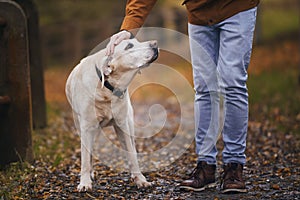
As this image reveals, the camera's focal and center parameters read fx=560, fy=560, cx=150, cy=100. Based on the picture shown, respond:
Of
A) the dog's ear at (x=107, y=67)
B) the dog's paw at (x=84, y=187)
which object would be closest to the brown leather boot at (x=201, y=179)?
the dog's paw at (x=84, y=187)

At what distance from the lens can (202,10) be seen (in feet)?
14.1

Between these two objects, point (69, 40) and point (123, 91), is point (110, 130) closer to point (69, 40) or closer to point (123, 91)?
point (123, 91)

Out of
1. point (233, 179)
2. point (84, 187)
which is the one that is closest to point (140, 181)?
point (84, 187)

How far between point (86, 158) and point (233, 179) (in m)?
1.22

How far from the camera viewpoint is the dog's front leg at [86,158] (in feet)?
15.1

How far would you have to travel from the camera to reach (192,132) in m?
7.56

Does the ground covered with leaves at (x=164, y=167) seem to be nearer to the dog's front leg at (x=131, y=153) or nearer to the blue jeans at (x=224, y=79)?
the dog's front leg at (x=131, y=153)

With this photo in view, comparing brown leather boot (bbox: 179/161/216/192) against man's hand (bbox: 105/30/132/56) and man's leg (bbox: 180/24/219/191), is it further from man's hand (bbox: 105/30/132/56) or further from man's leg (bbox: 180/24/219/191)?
man's hand (bbox: 105/30/132/56)

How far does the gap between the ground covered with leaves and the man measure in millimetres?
202

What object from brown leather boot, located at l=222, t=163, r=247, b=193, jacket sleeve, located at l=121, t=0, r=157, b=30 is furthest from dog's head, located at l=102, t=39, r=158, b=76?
brown leather boot, located at l=222, t=163, r=247, b=193

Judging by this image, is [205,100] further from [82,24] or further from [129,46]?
[82,24]

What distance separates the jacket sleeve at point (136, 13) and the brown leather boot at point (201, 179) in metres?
1.24

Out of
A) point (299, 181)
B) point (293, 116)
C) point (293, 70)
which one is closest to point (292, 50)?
point (293, 70)

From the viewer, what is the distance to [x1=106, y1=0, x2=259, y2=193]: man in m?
4.20
